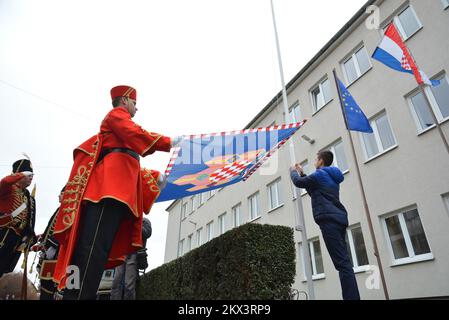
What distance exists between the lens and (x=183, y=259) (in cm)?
468

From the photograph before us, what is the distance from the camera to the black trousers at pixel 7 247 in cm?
400

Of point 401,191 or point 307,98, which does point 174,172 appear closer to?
point 401,191

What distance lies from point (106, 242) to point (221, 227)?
1996cm

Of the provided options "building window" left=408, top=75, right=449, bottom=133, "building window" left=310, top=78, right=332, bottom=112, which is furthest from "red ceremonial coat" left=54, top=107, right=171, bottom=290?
"building window" left=310, top=78, right=332, bottom=112

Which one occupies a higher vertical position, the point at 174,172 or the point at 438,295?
the point at 174,172

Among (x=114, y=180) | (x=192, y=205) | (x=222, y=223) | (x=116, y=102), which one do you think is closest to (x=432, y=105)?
(x=116, y=102)

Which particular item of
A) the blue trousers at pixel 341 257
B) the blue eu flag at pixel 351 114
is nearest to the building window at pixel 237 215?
the blue eu flag at pixel 351 114

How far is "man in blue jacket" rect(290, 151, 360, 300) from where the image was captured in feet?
10.4

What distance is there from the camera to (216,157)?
18.2 ft

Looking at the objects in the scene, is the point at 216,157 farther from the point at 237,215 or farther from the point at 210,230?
the point at 210,230

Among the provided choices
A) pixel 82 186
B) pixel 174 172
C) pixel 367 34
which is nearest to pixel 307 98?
pixel 367 34

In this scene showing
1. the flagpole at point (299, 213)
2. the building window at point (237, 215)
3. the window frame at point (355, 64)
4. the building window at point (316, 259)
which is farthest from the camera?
the building window at point (237, 215)

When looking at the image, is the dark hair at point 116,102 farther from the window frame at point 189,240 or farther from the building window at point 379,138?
the window frame at point 189,240

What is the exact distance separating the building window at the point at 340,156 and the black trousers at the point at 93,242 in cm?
1079
